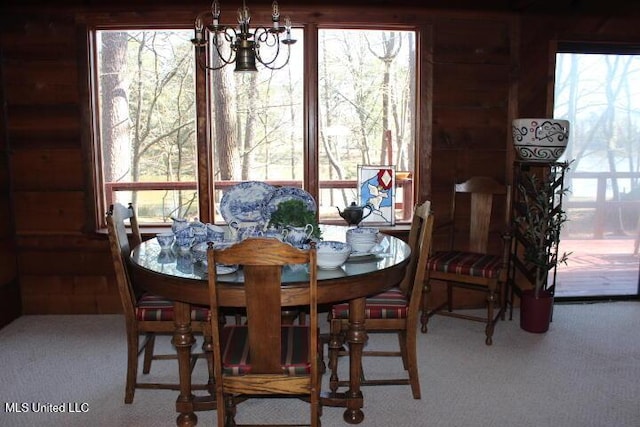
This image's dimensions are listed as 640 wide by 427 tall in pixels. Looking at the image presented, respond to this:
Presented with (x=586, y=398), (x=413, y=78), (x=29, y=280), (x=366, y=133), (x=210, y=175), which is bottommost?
(x=586, y=398)

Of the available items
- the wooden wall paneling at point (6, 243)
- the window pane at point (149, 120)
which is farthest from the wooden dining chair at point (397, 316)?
the wooden wall paneling at point (6, 243)

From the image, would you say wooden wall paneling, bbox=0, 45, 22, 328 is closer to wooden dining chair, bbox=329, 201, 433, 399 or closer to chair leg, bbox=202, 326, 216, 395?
chair leg, bbox=202, 326, 216, 395

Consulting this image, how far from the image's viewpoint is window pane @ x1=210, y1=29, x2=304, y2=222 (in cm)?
394

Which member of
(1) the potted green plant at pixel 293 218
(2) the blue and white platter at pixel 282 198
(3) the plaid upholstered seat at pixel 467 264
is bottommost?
(3) the plaid upholstered seat at pixel 467 264

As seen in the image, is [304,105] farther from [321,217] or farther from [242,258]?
[242,258]

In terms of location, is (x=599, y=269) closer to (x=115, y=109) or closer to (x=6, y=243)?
(x=115, y=109)

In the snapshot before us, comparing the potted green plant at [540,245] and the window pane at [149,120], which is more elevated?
the window pane at [149,120]

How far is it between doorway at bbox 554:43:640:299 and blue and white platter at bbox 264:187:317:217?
90.7 inches

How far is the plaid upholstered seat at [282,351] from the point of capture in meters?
2.05

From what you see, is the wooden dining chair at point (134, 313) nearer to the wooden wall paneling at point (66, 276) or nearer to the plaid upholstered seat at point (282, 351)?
the plaid upholstered seat at point (282, 351)

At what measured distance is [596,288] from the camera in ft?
14.1

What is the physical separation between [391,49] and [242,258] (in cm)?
261

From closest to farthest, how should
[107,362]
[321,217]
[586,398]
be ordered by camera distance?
1. [586,398]
2. [107,362]
3. [321,217]

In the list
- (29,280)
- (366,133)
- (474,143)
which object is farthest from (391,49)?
(29,280)
